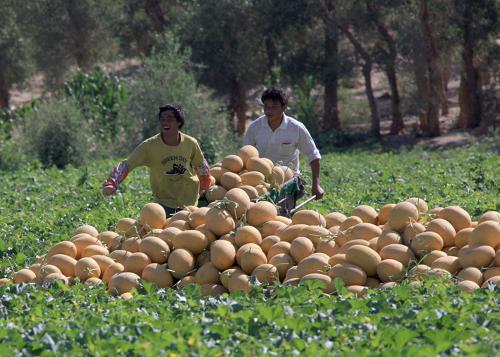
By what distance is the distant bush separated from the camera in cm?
2880

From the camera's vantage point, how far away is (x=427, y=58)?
1221 inches

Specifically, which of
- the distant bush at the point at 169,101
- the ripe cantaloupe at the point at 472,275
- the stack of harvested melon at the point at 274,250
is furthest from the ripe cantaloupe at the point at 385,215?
the distant bush at the point at 169,101

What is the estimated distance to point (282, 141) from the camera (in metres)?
10.6

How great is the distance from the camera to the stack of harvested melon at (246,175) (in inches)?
367

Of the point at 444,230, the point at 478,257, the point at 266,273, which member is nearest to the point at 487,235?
the point at 478,257

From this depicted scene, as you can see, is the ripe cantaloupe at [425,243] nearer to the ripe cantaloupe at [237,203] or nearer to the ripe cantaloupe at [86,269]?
the ripe cantaloupe at [237,203]

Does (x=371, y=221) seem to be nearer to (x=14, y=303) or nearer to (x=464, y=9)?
(x=14, y=303)

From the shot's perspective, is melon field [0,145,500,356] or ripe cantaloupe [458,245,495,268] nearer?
melon field [0,145,500,356]

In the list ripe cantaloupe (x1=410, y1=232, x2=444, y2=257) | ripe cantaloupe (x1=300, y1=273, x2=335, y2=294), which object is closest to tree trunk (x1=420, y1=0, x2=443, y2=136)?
ripe cantaloupe (x1=410, y1=232, x2=444, y2=257)

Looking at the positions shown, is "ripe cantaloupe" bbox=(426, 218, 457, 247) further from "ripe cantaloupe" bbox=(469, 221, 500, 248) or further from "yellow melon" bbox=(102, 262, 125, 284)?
"yellow melon" bbox=(102, 262, 125, 284)

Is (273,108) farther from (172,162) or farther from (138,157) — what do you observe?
(138,157)

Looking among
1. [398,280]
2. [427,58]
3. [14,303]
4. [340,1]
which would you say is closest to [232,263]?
[398,280]

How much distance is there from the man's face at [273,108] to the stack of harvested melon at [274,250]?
6.67 ft

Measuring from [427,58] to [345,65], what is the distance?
4261 mm
